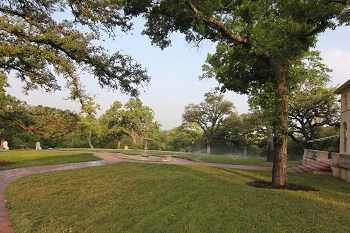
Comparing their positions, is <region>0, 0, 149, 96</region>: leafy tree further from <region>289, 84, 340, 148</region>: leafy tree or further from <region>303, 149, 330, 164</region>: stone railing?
<region>289, 84, 340, 148</region>: leafy tree

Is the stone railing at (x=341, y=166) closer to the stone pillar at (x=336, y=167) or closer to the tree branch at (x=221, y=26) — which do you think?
the stone pillar at (x=336, y=167)

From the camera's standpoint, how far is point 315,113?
29.9 metres

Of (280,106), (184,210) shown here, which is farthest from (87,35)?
(280,106)

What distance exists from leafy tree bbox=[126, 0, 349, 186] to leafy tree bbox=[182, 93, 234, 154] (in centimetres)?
3432

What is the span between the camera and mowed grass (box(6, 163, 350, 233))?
4.96 metres

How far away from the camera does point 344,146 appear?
1808cm

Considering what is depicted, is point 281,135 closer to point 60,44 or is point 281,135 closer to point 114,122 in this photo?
point 60,44

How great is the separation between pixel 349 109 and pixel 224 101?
3102cm

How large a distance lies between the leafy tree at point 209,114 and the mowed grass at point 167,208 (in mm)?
39494

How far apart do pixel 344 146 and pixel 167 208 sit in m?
16.6

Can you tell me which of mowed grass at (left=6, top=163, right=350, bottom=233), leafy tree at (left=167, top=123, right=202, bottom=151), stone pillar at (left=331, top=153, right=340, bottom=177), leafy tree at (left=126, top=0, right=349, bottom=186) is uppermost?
leafy tree at (left=126, top=0, right=349, bottom=186)

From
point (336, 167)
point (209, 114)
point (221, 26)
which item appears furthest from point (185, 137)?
point (221, 26)

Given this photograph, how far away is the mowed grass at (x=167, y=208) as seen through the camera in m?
4.96

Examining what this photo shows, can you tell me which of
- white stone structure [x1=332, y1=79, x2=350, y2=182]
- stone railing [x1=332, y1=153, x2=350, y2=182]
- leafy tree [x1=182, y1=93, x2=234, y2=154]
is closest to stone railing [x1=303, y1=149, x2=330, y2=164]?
white stone structure [x1=332, y1=79, x2=350, y2=182]
